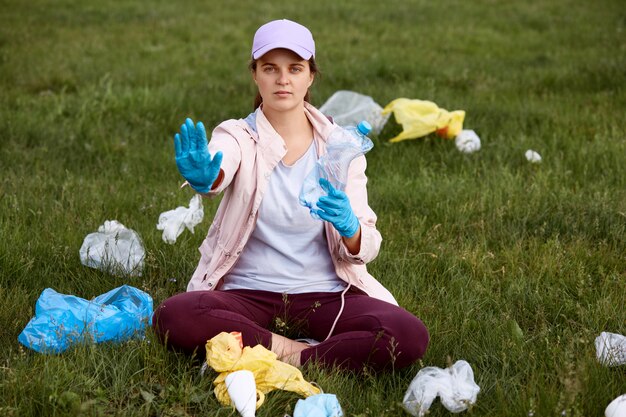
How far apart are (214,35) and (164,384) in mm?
6578

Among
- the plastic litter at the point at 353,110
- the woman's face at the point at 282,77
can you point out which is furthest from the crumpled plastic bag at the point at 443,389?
the plastic litter at the point at 353,110

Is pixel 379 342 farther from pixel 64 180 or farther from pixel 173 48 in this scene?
pixel 173 48

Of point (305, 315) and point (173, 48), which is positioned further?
point (173, 48)

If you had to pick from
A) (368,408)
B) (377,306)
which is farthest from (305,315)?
(368,408)

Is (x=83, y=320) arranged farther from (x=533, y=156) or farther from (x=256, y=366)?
(x=533, y=156)

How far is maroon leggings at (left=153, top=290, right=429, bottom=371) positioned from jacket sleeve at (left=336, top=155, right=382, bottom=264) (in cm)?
18

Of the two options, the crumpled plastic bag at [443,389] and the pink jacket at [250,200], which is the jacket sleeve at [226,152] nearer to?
the pink jacket at [250,200]

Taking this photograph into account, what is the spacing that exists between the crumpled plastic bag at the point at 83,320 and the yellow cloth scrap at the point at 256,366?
357 mm

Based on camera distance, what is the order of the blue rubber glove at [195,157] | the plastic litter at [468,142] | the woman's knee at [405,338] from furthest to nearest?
the plastic litter at [468,142] → the woman's knee at [405,338] → the blue rubber glove at [195,157]

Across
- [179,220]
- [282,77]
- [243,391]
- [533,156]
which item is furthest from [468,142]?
[243,391]

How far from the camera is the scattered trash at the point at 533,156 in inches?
→ 199

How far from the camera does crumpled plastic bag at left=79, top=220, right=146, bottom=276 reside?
3658mm

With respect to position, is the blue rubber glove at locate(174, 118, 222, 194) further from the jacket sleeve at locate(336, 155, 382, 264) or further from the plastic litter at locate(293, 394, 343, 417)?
the plastic litter at locate(293, 394, 343, 417)

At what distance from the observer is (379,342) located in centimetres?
289
